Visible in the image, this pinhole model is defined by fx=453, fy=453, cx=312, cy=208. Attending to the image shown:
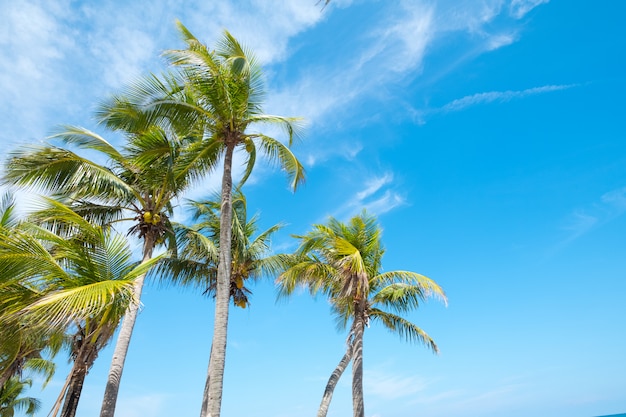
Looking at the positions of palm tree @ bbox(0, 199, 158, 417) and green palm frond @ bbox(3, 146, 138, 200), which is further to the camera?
green palm frond @ bbox(3, 146, 138, 200)

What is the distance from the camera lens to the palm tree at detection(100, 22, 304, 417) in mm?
11133

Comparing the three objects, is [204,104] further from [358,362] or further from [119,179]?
[358,362]

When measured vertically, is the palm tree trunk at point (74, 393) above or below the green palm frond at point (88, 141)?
below

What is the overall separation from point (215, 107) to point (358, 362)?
31.9ft

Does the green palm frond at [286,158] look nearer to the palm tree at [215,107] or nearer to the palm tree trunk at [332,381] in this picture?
the palm tree at [215,107]

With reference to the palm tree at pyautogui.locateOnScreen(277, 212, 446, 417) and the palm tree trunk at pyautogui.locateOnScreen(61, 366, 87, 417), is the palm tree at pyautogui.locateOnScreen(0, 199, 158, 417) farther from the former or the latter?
the palm tree at pyautogui.locateOnScreen(277, 212, 446, 417)

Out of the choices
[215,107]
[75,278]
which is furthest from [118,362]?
[215,107]

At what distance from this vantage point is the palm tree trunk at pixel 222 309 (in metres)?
9.30

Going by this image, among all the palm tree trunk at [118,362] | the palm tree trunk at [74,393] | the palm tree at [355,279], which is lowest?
the palm tree trunk at [74,393]

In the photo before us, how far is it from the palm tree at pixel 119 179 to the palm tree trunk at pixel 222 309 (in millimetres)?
1439

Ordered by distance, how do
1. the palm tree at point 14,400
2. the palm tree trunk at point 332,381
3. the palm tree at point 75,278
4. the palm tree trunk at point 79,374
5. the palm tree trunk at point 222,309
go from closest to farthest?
the palm tree at point 75,278 → the palm tree trunk at point 79,374 → the palm tree trunk at point 222,309 → the palm tree trunk at point 332,381 → the palm tree at point 14,400

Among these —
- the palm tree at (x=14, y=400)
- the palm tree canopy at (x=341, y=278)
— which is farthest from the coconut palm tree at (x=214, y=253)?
the palm tree at (x=14, y=400)

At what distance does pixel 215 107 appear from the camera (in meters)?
11.4

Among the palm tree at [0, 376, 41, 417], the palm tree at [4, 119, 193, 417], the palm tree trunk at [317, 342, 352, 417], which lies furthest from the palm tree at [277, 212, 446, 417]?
the palm tree at [0, 376, 41, 417]
